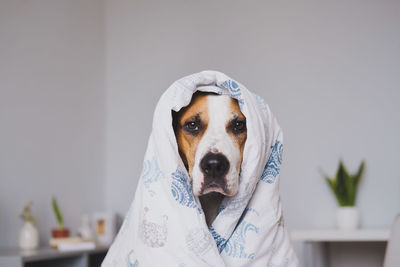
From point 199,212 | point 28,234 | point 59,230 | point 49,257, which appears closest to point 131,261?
point 199,212

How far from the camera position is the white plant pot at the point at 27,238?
3.08 m

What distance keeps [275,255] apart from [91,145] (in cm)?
286

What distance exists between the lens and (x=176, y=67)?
159 inches

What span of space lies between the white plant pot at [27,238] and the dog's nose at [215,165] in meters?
2.04

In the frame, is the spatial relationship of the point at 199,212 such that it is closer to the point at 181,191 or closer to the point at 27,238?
the point at 181,191

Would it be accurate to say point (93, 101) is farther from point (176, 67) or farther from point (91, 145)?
point (176, 67)

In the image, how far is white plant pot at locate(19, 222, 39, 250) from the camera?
3082 millimetres

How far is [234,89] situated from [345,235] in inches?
64.5

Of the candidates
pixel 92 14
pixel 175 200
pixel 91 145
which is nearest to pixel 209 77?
pixel 175 200

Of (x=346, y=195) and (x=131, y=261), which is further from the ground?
(x=131, y=261)

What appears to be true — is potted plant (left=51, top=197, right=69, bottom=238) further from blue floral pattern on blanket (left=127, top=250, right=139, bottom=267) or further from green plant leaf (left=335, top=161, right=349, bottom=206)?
blue floral pattern on blanket (left=127, top=250, right=139, bottom=267)

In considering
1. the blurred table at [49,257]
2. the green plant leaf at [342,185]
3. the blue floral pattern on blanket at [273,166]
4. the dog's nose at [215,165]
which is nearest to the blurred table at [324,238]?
the green plant leaf at [342,185]

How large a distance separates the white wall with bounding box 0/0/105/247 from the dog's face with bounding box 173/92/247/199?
2.00m

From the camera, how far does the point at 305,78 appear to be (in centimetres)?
355
